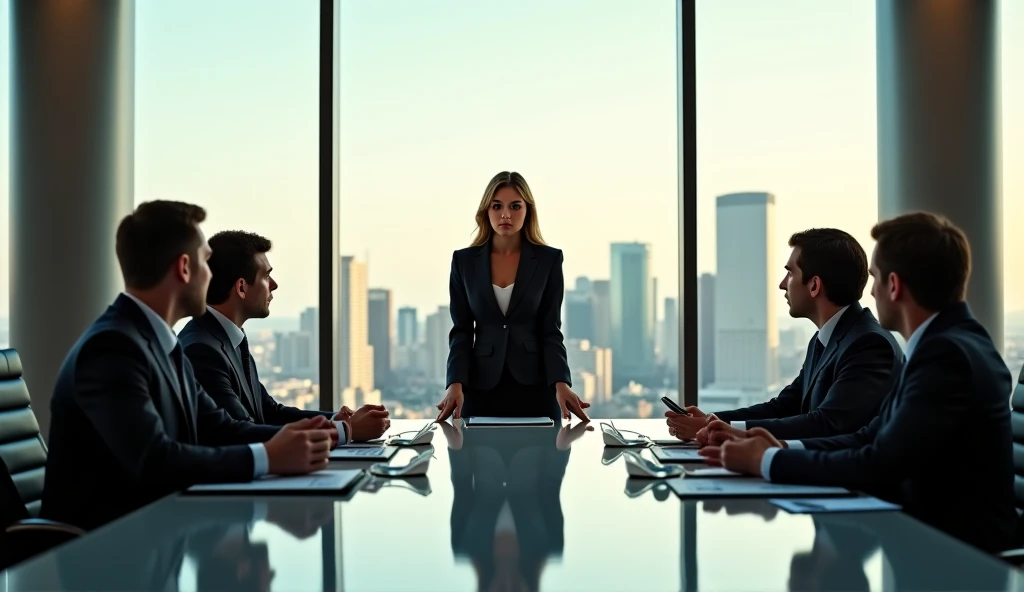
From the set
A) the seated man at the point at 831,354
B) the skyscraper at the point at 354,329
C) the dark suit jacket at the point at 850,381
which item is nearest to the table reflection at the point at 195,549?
the seated man at the point at 831,354

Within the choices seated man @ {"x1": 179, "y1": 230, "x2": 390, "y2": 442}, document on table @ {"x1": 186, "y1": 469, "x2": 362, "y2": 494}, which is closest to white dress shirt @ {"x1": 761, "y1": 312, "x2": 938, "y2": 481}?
document on table @ {"x1": 186, "y1": 469, "x2": 362, "y2": 494}

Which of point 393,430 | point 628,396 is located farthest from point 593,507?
point 628,396

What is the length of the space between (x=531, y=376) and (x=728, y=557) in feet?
8.34

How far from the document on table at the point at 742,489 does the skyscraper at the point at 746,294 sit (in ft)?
10.7

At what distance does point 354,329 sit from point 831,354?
3174 millimetres

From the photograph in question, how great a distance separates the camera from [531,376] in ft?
13.0

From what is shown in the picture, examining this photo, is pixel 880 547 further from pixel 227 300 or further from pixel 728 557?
pixel 227 300

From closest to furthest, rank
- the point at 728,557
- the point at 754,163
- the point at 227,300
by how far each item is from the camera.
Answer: the point at 728,557
the point at 227,300
the point at 754,163

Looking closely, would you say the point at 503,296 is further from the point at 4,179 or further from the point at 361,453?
the point at 4,179

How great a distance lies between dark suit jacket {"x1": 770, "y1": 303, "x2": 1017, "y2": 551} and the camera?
1.99 metres

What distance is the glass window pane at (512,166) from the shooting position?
17.3ft

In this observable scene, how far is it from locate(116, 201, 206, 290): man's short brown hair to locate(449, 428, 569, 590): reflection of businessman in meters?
0.90

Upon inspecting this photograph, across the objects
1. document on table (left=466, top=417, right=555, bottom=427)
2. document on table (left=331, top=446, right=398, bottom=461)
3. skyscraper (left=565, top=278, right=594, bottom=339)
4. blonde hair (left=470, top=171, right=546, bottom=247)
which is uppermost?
blonde hair (left=470, top=171, right=546, bottom=247)

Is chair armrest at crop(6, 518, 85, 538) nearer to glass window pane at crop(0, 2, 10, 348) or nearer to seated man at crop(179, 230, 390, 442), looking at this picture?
seated man at crop(179, 230, 390, 442)
